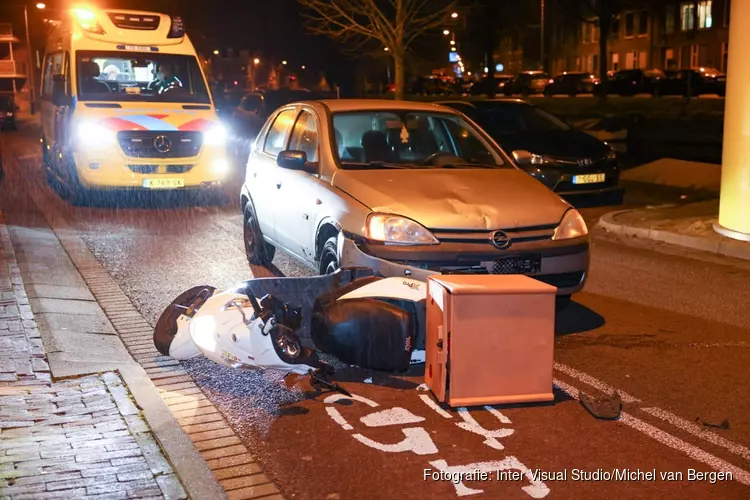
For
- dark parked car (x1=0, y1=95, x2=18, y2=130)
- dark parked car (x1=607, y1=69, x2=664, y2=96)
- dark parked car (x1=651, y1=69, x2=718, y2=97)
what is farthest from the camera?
dark parked car (x1=607, y1=69, x2=664, y2=96)

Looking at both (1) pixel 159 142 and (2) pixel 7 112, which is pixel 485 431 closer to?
(1) pixel 159 142

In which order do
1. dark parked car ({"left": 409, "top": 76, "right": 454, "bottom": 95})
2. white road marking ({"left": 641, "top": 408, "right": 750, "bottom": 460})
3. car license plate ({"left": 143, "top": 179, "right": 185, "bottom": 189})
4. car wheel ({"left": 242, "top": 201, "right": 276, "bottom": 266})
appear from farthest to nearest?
dark parked car ({"left": 409, "top": 76, "right": 454, "bottom": 95})
car license plate ({"left": 143, "top": 179, "right": 185, "bottom": 189})
car wheel ({"left": 242, "top": 201, "right": 276, "bottom": 266})
white road marking ({"left": 641, "top": 408, "right": 750, "bottom": 460})

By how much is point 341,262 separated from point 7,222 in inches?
277

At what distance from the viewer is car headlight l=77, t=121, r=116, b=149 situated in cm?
1322

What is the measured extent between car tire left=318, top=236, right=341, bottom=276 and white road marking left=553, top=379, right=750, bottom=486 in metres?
2.65

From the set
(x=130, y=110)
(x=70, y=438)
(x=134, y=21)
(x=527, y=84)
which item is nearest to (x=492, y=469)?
(x=70, y=438)

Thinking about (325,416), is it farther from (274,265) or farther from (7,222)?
(7,222)

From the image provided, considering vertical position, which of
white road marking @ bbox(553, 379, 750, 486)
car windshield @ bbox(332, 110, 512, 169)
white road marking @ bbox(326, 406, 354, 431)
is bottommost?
white road marking @ bbox(553, 379, 750, 486)

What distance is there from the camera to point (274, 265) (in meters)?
9.50

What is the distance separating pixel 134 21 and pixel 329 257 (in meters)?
9.00

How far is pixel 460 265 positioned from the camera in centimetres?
643

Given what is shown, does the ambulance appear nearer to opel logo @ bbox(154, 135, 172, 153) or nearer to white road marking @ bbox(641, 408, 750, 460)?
opel logo @ bbox(154, 135, 172, 153)

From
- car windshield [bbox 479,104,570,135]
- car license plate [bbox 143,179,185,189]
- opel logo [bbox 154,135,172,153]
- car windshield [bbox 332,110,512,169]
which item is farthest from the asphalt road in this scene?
car windshield [bbox 479,104,570,135]

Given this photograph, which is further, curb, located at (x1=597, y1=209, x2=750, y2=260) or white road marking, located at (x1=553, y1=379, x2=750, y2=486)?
curb, located at (x1=597, y1=209, x2=750, y2=260)
